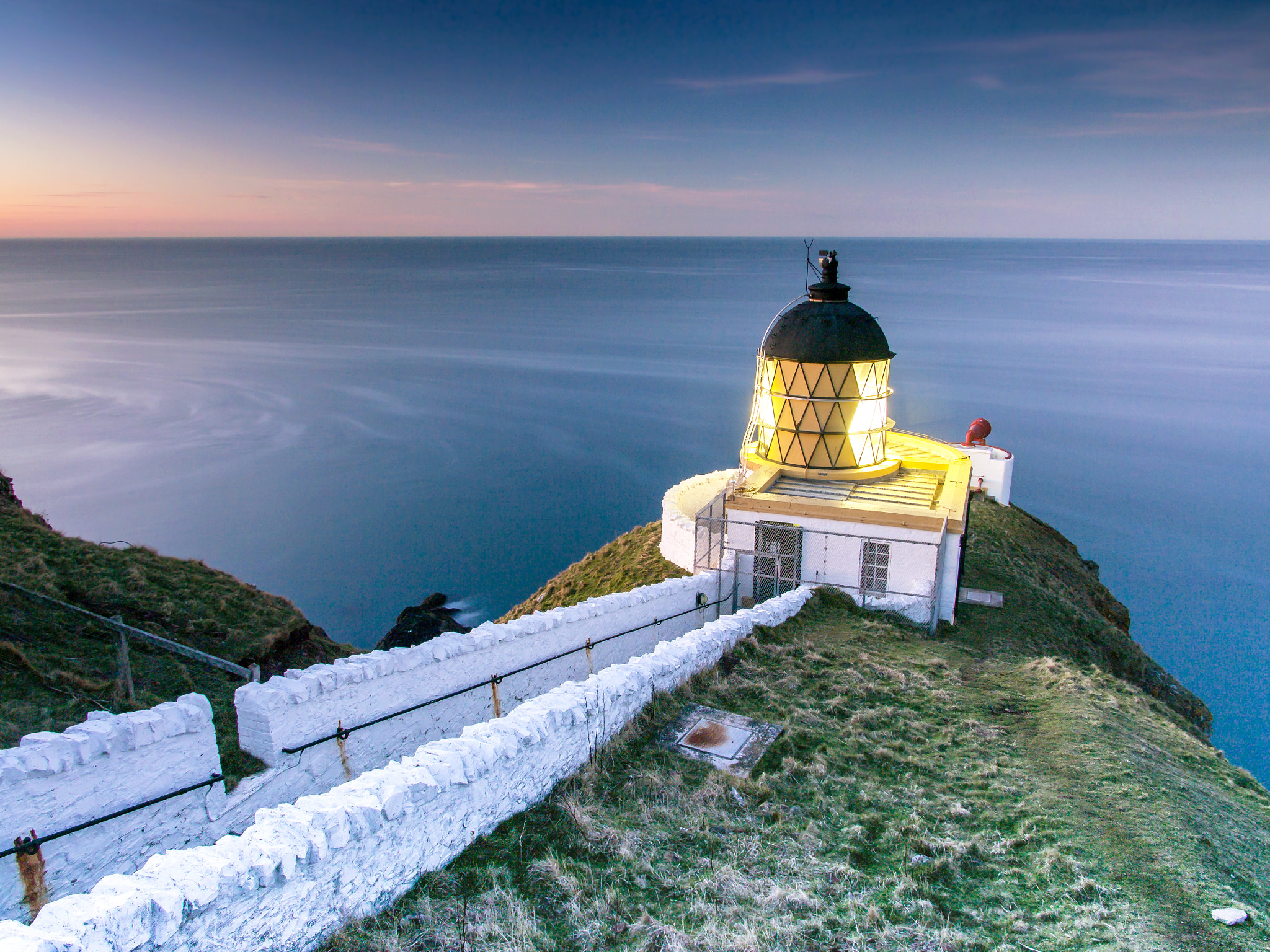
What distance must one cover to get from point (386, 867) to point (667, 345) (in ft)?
314

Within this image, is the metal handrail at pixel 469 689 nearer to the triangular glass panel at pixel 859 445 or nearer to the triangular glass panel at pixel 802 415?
the triangular glass panel at pixel 802 415

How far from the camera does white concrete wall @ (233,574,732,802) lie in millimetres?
8742

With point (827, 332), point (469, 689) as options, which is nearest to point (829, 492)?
point (827, 332)

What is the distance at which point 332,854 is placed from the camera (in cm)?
586

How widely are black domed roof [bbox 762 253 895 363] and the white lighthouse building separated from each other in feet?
0.11

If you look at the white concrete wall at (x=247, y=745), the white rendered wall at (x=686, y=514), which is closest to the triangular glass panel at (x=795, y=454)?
the white rendered wall at (x=686, y=514)

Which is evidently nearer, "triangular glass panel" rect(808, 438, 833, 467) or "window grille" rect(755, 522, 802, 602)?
"window grille" rect(755, 522, 802, 602)

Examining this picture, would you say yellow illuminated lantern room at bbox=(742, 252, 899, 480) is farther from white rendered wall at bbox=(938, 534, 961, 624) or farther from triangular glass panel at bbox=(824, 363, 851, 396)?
white rendered wall at bbox=(938, 534, 961, 624)

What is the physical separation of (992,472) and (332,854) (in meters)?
30.4

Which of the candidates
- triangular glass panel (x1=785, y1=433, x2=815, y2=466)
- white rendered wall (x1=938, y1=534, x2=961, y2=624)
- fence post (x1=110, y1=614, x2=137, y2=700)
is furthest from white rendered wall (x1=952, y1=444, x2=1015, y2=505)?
fence post (x1=110, y1=614, x2=137, y2=700)

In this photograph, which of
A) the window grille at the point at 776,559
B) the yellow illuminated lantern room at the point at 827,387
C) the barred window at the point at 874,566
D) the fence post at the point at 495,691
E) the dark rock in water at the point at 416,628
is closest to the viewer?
the fence post at the point at 495,691

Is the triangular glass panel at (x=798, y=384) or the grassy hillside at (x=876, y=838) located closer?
the grassy hillside at (x=876, y=838)

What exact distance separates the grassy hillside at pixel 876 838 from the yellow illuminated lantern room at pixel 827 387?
9.78m

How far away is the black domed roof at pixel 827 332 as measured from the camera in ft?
70.3
